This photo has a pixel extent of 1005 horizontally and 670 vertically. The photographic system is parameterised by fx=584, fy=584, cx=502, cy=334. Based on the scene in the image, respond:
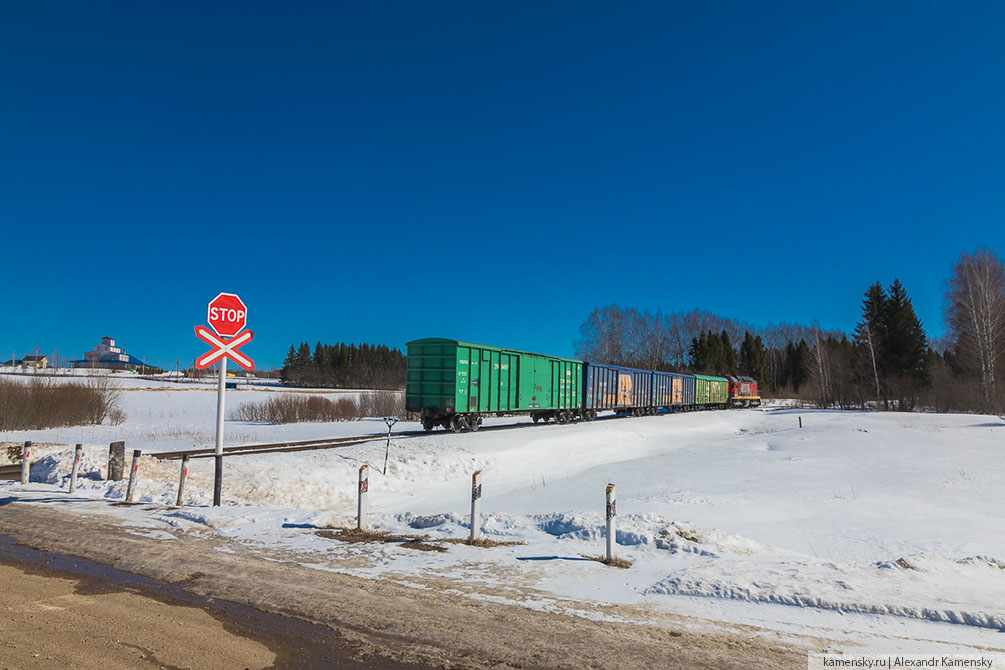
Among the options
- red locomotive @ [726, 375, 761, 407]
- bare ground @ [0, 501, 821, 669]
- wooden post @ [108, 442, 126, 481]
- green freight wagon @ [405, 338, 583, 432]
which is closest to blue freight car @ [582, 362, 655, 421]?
green freight wagon @ [405, 338, 583, 432]

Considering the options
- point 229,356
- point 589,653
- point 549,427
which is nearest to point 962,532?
point 589,653

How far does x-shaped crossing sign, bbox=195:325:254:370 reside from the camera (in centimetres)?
1032

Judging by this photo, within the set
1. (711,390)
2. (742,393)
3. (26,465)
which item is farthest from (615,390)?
(742,393)

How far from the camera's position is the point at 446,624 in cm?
512

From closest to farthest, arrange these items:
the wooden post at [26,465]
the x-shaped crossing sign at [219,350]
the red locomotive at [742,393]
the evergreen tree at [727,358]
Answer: the x-shaped crossing sign at [219,350]
the wooden post at [26,465]
the red locomotive at [742,393]
the evergreen tree at [727,358]

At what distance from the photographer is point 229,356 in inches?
419

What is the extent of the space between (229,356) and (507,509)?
267 inches

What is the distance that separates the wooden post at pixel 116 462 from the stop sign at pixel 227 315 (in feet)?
17.6

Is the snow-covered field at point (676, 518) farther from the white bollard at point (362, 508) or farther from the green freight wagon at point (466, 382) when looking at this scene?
the green freight wagon at point (466, 382)

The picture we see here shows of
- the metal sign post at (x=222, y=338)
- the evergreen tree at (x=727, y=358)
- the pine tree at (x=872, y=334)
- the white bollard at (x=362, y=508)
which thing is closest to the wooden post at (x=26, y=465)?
the metal sign post at (x=222, y=338)

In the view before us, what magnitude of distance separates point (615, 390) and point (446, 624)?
31.7m

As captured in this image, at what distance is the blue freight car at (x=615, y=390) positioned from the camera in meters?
33.2

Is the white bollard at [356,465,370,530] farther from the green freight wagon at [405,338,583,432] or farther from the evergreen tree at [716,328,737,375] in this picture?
the evergreen tree at [716,328,737,375]

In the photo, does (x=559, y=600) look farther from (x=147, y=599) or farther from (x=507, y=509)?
(x=507, y=509)
